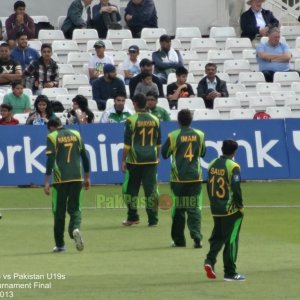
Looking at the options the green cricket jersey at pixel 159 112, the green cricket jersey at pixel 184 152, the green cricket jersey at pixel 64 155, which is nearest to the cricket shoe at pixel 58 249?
the green cricket jersey at pixel 64 155

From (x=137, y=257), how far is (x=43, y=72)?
10.7m

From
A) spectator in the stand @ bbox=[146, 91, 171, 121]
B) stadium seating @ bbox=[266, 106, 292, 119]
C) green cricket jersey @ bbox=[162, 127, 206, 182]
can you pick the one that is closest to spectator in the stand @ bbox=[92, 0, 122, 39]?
stadium seating @ bbox=[266, 106, 292, 119]

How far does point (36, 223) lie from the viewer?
21.8 m

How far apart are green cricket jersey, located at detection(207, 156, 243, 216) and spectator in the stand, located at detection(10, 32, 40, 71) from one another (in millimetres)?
13051

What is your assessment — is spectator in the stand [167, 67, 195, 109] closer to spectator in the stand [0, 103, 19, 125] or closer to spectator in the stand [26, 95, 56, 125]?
spectator in the stand [26, 95, 56, 125]

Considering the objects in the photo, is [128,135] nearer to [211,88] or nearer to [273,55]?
[211,88]

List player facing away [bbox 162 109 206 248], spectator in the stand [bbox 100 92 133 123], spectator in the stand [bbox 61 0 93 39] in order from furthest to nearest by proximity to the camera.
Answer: spectator in the stand [bbox 61 0 93 39], spectator in the stand [bbox 100 92 133 123], player facing away [bbox 162 109 206 248]

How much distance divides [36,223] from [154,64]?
7981 millimetres

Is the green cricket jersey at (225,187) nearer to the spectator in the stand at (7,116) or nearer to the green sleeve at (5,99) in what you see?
the spectator in the stand at (7,116)

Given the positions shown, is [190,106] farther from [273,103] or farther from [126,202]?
[126,202]

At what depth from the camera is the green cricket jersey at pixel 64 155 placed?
60.1ft

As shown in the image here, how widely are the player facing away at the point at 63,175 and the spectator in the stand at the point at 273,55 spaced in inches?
473

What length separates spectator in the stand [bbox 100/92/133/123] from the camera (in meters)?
24.8

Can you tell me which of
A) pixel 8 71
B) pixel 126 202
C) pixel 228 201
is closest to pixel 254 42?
pixel 8 71
